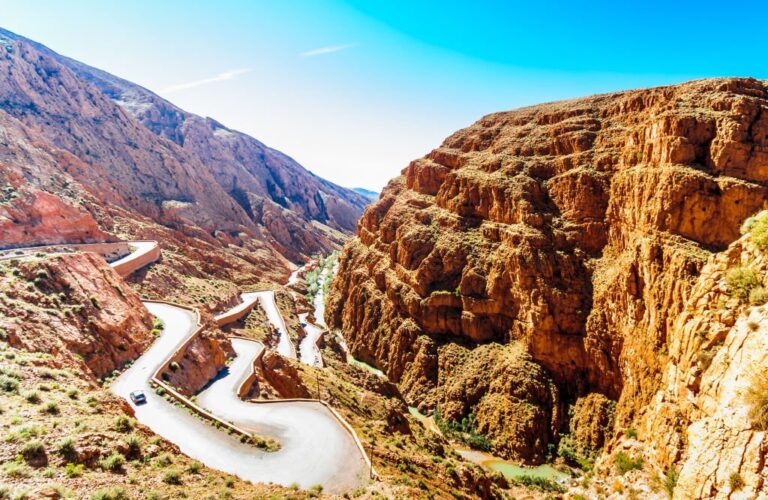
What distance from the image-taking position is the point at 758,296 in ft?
36.4

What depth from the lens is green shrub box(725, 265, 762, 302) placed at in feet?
38.8

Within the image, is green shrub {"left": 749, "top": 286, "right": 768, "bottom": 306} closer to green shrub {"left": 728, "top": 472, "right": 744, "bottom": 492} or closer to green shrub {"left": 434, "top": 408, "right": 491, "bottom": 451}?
green shrub {"left": 728, "top": 472, "right": 744, "bottom": 492}

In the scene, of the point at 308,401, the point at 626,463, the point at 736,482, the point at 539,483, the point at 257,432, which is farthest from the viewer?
the point at 539,483

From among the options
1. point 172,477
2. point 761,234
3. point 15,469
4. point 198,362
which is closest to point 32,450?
point 15,469

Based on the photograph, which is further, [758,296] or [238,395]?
[238,395]

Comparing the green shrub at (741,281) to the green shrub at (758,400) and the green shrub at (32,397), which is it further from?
the green shrub at (32,397)

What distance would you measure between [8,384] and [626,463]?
81.7ft

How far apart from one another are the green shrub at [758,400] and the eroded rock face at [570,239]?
88.4ft

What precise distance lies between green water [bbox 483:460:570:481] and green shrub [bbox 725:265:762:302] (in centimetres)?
3035

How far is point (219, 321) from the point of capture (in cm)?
4856

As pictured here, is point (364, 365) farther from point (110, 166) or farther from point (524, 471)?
point (110, 166)

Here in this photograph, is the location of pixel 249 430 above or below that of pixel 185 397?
above

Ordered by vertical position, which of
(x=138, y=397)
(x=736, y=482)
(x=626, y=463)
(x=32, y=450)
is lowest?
(x=138, y=397)

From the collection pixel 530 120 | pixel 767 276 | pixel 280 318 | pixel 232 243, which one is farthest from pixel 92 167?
pixel 767 276
